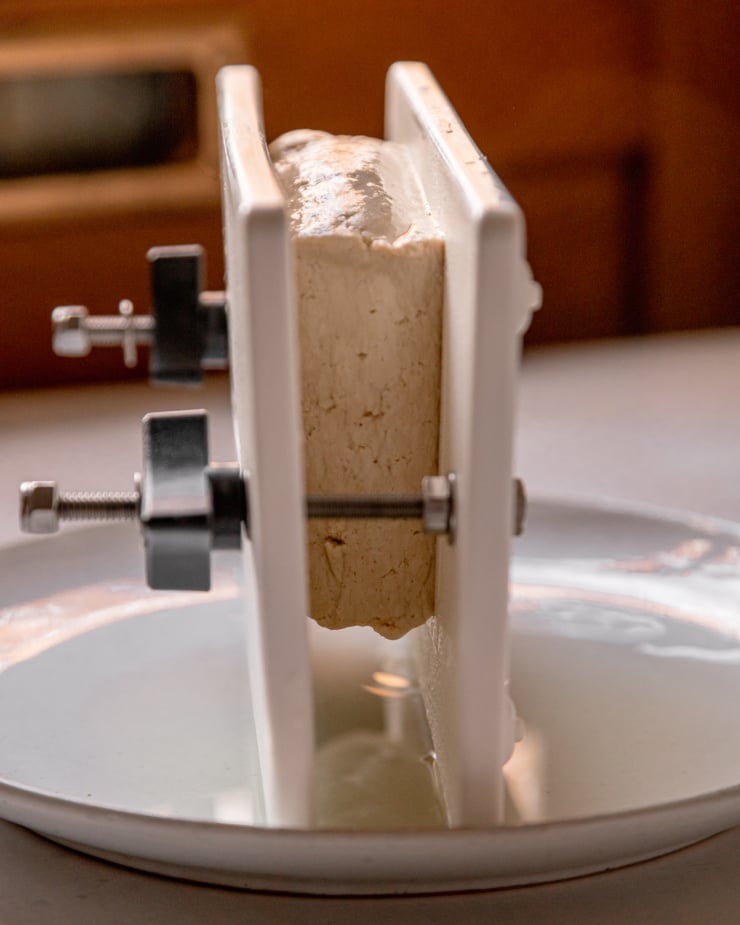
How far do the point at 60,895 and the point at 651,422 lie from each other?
81 centimetres

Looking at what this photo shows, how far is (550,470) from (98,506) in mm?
636

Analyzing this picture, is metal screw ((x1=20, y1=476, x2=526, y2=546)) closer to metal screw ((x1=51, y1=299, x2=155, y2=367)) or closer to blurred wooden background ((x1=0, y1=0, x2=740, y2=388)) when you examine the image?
metal screw ((x1=51, y1=299, x2=155, y2=367))

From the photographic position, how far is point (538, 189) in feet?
4.51

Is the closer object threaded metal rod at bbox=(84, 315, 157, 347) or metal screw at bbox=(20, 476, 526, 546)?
metal screw at bbox=(20, 476, 526, 546)

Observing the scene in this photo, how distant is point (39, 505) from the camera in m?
0.45

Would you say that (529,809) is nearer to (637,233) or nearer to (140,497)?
(140,497)

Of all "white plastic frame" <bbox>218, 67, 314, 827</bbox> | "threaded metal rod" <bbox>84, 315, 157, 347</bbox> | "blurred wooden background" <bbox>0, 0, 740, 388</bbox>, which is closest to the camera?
"white plastic frame" <bbox>218, 67, 314, 827</bbox>

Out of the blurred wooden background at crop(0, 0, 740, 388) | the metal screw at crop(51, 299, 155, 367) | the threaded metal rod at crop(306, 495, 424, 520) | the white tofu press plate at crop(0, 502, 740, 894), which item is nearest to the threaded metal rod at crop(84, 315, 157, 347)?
the metal screw at crop(51, 299, 155, 367)

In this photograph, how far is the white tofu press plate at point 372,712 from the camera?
0.40 meters

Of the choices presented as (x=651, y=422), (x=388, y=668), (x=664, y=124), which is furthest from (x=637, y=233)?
(x=388, y=668)

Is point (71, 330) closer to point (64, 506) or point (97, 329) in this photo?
point (97, 329)

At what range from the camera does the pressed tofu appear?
46 cm

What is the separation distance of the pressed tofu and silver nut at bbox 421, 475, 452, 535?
0.08 m

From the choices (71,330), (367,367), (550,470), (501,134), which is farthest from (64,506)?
(501,134)
